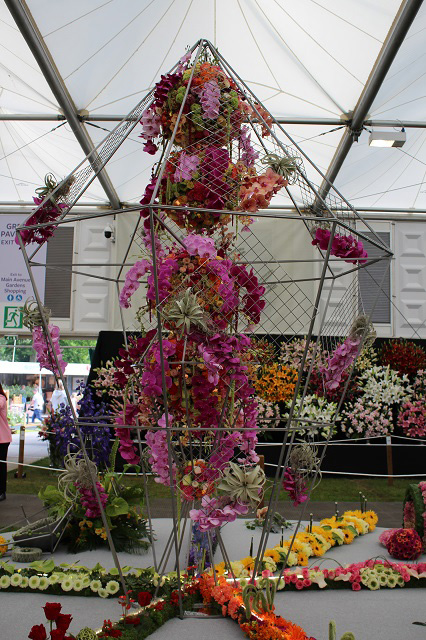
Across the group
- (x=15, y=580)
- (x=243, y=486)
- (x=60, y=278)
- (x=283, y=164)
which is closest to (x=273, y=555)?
(x=15, y=580)

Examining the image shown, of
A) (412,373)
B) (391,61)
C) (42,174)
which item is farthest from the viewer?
(42,174)

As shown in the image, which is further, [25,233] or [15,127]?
[15,127]

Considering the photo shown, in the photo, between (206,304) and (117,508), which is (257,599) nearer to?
(206,304)

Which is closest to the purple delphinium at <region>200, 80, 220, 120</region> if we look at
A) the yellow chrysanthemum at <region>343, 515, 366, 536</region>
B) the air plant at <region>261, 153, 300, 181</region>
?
the air plant at <region>261, 153, 300, 181</region>

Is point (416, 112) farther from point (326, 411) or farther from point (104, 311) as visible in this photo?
point (104, 311)

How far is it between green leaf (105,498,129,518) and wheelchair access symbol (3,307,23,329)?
6486 mm

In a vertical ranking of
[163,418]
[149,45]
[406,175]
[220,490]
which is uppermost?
[149,45]

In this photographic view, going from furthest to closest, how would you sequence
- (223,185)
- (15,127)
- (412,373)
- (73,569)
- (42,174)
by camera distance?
(42,174) < (15,127) < (412,373) < (73,569) < (223,185)

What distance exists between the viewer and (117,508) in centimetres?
339

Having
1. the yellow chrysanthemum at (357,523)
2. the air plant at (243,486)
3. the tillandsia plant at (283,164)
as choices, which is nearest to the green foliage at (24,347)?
the yellow chrysanthemum at (357,523)

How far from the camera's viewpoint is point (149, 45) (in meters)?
6.75

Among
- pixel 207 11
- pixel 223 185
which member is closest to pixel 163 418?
pixel 223 185

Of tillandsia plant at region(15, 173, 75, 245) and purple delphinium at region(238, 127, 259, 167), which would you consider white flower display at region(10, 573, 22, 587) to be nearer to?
tillandsia plant at region(15, 173, 75, 245)

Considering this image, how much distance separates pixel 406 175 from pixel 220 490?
7402 mm
